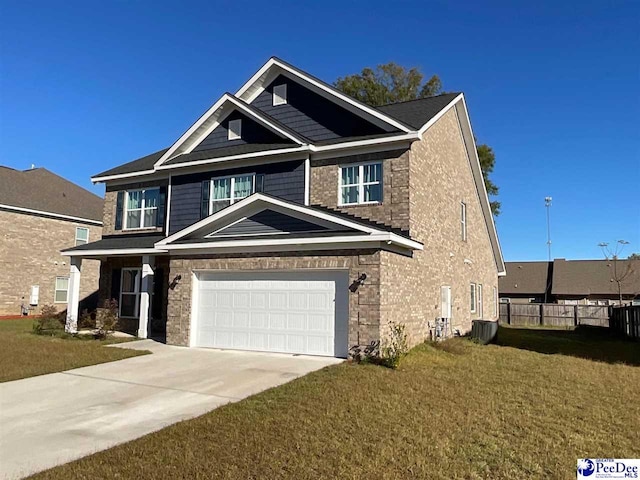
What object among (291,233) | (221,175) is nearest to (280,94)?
(221,175)

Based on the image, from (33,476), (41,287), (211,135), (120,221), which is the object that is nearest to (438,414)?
(33,476)

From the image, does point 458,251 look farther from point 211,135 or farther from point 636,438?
point 636,438

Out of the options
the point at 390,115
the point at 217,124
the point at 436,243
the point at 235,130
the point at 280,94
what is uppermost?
the point at 280,94

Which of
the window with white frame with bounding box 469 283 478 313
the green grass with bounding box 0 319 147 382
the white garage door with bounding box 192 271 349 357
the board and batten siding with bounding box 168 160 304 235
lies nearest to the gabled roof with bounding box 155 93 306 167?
the board and batten siding with bounding box 168 160 304 235

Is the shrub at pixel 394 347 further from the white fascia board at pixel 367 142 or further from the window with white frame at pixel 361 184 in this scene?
the white fascia board at pixel 367 142

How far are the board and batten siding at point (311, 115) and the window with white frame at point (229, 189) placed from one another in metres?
2.49

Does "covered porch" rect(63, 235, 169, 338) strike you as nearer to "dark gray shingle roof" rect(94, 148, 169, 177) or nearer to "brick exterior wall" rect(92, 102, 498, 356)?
"brick exterior wall" rect(92, 102, 498, 356)

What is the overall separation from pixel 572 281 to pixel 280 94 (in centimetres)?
3406

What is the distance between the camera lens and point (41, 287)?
27391mm

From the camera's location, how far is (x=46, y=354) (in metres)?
12.5

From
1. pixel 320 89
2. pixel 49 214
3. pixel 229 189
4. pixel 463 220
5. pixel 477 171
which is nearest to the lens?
pixel 320 89

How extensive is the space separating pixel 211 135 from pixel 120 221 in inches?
216
